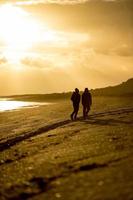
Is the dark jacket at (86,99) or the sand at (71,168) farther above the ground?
the dark jacket at (86,99)

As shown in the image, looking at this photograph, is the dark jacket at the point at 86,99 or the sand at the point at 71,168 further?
the dark jacket at the point at 86,99

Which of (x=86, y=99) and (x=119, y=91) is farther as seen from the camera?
(x=119, y=91)

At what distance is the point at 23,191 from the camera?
544 inches

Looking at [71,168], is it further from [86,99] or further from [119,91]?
[119,91]

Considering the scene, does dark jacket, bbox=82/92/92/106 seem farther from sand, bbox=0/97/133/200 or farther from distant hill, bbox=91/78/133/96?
distant hill, bbox=91/78/133/96

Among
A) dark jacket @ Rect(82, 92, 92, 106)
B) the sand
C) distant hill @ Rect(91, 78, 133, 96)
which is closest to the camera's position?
the sand

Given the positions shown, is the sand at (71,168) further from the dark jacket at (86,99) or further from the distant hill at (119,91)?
the distant hill at (119,91)

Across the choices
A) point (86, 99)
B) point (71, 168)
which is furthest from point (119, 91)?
point (71, 168)

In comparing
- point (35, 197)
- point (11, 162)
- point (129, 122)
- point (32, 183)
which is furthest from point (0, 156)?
point (129, 122)

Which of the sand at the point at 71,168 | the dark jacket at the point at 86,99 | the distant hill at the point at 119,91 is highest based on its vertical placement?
the distant hill at the point at 119,91

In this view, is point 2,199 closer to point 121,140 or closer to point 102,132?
point 121,140

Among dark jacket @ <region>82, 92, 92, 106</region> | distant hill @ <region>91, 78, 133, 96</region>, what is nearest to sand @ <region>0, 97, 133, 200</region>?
dark jacket @ <region>82, 92, 92, 106</region>

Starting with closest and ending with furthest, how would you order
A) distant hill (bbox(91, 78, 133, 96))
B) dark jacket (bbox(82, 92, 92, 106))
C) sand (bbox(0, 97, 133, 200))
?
1. sand (bbox(0, 97, 133, 200))
2. dark jacket (bbox(82, 92, 92, 106))
3. distant hill (bbox(91, 78, 133, 96))

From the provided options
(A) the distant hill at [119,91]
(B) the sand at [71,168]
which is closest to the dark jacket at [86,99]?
(B) the sand at [71,168]
